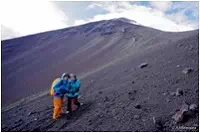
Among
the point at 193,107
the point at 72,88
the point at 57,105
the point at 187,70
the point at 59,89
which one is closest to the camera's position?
the point at 193,107

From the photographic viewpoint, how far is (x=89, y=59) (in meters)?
34.6

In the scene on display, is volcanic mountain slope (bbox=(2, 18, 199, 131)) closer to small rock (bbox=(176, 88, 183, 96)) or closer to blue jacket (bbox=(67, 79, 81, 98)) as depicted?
small rock (bbox=(176, 88, 183, 96))

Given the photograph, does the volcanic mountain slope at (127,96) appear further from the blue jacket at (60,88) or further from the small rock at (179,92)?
the blue jacket at (60,88)

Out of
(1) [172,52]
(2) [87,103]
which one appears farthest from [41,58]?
(2) [87,103]

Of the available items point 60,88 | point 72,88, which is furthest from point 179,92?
point 60,88

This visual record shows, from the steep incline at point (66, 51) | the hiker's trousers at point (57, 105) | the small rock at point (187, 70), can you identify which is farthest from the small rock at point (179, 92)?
the steep incline at point (66, 51)

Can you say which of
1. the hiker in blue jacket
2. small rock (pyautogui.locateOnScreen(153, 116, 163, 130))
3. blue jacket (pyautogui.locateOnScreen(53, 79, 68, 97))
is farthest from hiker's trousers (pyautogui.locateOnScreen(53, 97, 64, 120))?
small rock (pyautogui.locateOnScreen(153, 116, 163, 130))

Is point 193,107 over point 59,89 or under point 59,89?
under

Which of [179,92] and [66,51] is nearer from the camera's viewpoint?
[179,92]

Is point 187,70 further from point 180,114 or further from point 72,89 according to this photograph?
point 72,89

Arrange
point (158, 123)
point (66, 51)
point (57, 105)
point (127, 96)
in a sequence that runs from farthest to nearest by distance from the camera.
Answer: point (66, 51), point (127, 96), point (57, 105), point (158, 123)

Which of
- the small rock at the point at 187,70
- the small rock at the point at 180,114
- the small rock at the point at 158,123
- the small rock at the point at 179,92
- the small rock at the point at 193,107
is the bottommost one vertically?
the small rock at the point at 158,123

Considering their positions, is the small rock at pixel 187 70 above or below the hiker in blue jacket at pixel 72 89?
above

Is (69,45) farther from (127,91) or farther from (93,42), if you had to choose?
(127,91)
